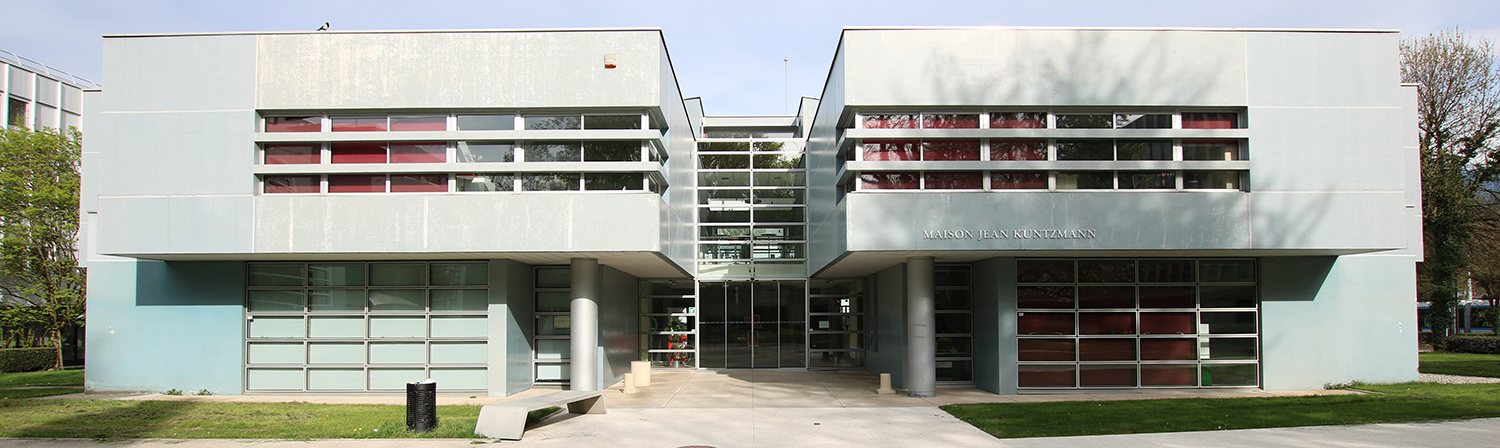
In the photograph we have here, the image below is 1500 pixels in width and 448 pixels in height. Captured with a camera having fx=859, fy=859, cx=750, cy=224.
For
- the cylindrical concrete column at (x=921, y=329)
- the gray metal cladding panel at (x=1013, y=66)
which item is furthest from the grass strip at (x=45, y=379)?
the gray metal cladding panel at (x=1013, y=66)

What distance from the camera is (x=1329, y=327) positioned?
17.5 metres

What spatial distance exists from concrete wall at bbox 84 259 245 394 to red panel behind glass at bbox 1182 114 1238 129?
18790 millimetres

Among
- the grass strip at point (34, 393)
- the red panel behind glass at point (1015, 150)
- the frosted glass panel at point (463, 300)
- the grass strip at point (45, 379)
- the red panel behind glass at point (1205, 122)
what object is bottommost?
the grass strip at point (45, 379)

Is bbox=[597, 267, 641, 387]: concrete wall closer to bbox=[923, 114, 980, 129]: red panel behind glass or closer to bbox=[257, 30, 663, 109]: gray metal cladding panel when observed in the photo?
bbox=[257, 30, 663, 109]: gray metal cladding panel

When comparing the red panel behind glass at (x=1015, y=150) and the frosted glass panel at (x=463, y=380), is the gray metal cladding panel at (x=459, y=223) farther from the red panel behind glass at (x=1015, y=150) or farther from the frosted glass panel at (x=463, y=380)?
the red panel behind glass at (x=1015, y=150)

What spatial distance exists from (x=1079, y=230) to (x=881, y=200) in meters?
3.54

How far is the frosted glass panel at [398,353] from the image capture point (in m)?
17.5

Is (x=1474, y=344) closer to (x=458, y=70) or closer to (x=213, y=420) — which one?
(x=458, y=70)

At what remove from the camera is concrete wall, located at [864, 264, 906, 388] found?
61.4 ft

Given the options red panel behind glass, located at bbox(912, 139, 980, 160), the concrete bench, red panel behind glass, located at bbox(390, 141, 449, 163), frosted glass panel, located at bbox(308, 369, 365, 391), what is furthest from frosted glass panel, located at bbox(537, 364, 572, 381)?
red panel behind glass, located at bbox(912, 139, 980, 160)

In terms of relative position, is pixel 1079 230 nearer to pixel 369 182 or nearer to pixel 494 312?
pixel 494 312

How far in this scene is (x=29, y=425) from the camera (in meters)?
12.4

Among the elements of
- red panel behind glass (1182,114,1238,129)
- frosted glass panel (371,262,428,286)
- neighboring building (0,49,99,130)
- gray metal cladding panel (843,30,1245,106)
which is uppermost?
neighboring building (0,49,99,130)

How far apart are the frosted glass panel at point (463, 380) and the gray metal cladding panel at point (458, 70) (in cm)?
540
